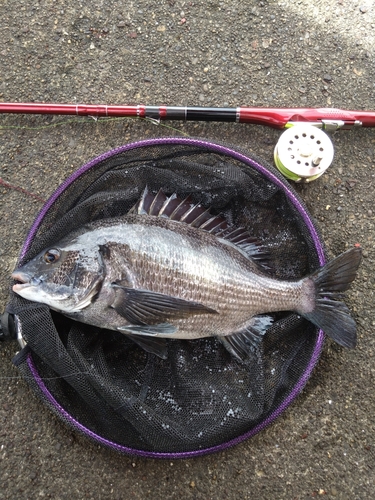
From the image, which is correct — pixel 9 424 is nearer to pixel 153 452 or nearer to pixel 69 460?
pixel 69 460

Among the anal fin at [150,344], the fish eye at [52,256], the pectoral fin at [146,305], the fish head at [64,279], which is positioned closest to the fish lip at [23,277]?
the fish head at [64,279]

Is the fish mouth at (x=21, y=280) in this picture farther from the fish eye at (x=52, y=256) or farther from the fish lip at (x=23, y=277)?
the fish eye at (x=52, y=256)

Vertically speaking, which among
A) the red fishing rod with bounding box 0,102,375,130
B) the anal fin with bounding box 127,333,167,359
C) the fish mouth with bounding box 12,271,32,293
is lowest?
the anal fin with bounding box 127,333,167,359

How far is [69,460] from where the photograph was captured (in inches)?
92.8

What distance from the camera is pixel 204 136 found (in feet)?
8.42

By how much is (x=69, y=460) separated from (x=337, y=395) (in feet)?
4.58

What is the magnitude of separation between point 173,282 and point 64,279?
46 centimetres

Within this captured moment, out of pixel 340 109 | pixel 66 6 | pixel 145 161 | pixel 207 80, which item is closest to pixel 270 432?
pixel 145 161

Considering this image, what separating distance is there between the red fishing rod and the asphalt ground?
16 centimetres

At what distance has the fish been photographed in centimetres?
197

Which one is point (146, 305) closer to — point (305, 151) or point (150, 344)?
point (150, 344)

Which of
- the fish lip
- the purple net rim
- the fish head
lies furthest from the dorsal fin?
the fish lip

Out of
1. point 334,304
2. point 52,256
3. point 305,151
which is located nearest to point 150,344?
point 52,256

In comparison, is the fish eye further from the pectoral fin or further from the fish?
the pectoral fin
